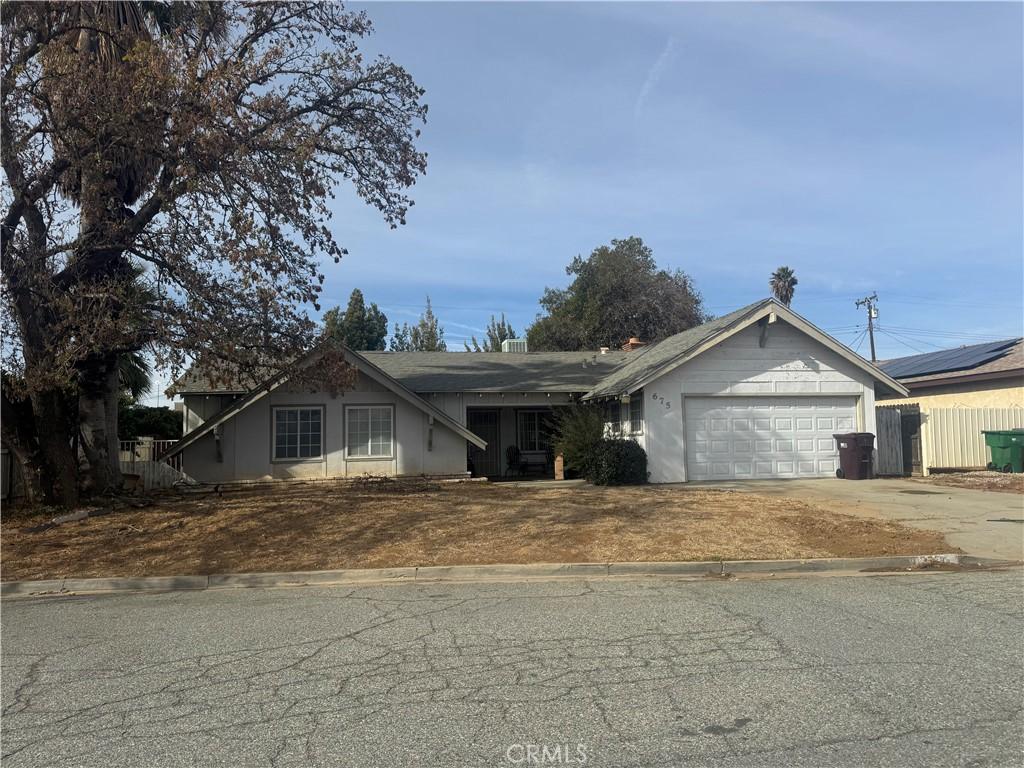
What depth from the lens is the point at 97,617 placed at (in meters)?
7.64

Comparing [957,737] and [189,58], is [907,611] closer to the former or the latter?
[957,737]

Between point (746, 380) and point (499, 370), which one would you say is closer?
point (746, 380)

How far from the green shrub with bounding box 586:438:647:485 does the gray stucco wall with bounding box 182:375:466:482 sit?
360 centimetres

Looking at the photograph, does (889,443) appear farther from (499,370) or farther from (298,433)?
(298,433)

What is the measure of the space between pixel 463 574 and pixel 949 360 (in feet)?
77.3

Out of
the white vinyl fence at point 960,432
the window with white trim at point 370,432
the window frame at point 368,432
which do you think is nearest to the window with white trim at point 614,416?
the window frame at point 368,432

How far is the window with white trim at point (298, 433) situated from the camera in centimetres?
1897

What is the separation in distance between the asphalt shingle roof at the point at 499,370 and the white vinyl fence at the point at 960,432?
8899 millimetres

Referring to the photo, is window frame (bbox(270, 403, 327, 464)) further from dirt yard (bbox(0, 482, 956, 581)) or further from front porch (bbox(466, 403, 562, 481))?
front porch (bbox(466, 403, 562, 481))

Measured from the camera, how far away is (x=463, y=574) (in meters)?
9.35

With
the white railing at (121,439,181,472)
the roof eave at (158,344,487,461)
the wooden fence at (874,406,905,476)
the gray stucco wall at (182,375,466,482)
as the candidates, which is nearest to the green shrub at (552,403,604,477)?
the roof eave at (158,344,487,461)

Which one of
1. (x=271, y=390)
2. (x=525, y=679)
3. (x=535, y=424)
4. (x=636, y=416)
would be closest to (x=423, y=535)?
(x=525, y=679)

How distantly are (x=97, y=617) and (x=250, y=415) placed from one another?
11.4 m

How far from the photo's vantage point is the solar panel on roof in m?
24.7
